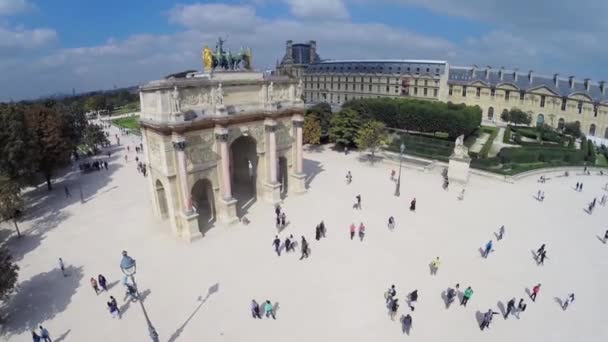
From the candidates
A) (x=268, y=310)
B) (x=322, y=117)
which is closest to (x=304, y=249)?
(x=268, y=310)

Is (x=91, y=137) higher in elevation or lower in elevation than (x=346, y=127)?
lower

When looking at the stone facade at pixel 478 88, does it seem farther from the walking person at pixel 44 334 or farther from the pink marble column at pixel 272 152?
the walking person at pixel 44 334

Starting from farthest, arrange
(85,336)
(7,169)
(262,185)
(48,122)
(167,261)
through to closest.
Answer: (48,122), (262,185), (7,169), (167,261), (85,336)

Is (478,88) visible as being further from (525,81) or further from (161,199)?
(161,199)

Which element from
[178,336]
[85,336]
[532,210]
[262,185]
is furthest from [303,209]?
[532,210]

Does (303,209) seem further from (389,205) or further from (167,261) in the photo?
(167,261)

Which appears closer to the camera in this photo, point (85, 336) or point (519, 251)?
point (85, 336)

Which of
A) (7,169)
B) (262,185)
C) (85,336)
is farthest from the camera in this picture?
(262,185)

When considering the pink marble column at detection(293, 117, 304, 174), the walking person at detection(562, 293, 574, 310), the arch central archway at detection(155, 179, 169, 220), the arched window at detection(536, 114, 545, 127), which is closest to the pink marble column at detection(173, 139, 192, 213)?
the arch central archway at detection(155, 179, 169, 220)
